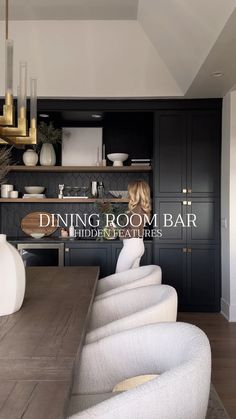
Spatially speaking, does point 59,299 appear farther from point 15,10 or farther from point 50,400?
point 15,10

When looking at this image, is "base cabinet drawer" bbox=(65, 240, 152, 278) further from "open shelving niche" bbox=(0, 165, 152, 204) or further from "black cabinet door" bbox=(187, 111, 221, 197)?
"black cabinet door" bbox=(187, 111, 221, 197)

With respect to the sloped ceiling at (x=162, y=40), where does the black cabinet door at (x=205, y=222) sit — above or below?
below

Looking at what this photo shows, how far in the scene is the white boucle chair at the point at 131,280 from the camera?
2104 mm

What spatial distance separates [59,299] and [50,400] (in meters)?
1.09

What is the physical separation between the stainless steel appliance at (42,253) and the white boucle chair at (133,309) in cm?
256

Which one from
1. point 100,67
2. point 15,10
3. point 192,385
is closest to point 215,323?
point 100,67

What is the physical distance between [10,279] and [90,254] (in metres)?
2.98

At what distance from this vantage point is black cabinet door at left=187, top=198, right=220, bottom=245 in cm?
449

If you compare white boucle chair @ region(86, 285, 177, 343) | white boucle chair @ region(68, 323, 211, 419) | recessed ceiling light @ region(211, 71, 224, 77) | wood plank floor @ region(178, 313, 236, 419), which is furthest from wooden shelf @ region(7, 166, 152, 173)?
white boucle chair @ region(68, 323, 211, 419)

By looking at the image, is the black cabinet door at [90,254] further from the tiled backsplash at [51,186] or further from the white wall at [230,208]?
the white wall at [230,208]

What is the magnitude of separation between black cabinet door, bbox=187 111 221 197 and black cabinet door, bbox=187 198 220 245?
0.36 feet

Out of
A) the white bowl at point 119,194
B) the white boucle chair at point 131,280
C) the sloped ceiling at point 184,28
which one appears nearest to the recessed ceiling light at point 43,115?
the white bowl at point 119,194

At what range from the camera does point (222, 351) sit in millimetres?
3201

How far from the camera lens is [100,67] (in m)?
4.23
